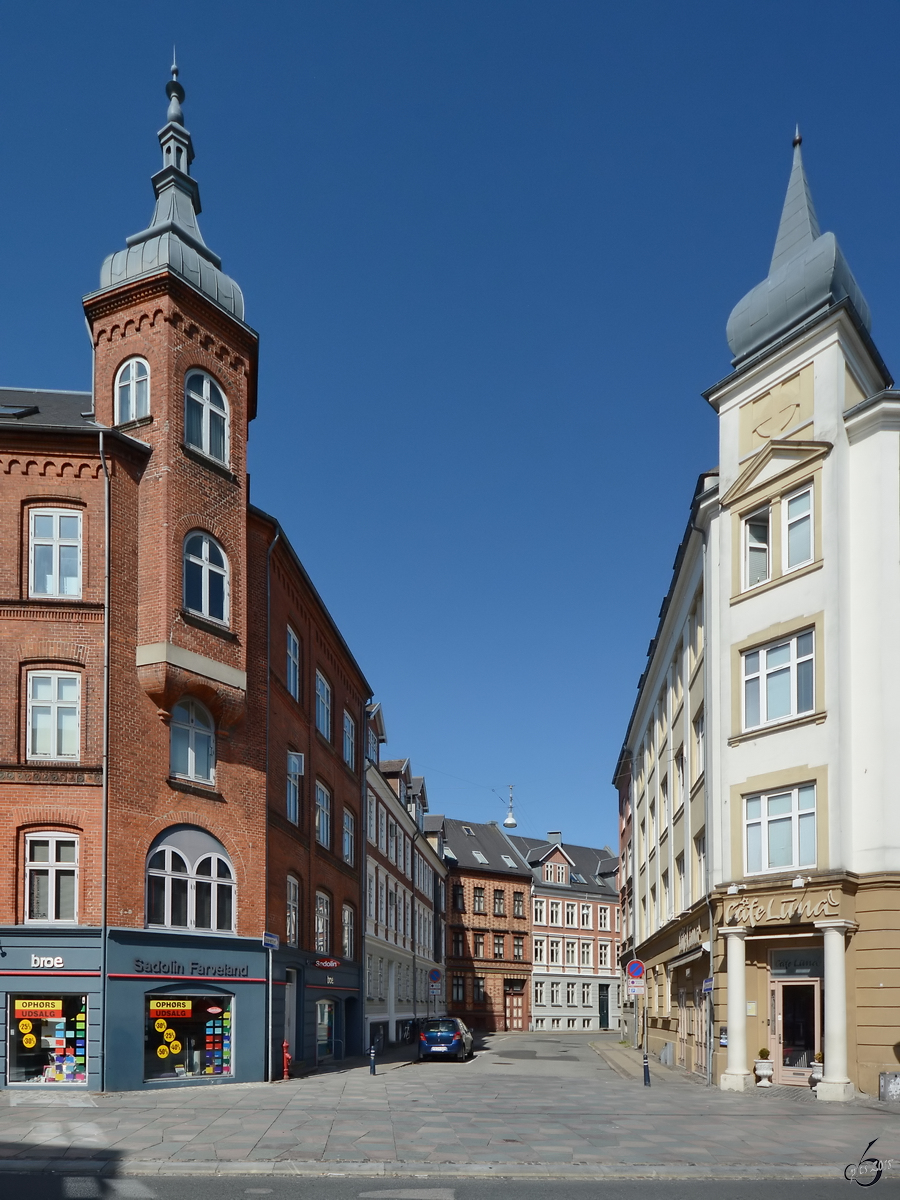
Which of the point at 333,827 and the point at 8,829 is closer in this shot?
the point at 8,829

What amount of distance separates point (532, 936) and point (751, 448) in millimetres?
63429

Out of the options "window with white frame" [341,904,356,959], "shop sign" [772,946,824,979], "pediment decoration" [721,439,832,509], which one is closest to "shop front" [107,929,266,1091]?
"shop sign" [772,946,824,979]

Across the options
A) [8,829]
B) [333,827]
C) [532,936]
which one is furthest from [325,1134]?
[532,936]

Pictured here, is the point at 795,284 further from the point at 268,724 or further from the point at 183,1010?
the point at 183,1010

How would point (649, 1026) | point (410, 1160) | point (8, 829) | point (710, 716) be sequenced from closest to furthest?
1. point (410, 1160)
2. point (8, 829)
3. point (710, 716)
4. point (649, 1026)

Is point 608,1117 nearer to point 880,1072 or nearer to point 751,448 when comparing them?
point 880,1072

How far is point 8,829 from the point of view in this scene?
76.4 ft

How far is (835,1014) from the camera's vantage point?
22.5 metres

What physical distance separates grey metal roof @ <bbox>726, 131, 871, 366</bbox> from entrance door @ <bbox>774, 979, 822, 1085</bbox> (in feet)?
46.1

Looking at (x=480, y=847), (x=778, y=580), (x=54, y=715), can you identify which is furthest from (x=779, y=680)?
(x=480, y=847)

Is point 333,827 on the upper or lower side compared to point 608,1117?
upper

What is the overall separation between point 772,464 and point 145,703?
14341mm

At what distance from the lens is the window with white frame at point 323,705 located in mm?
36938

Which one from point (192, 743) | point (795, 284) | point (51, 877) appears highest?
point (795, 284)
